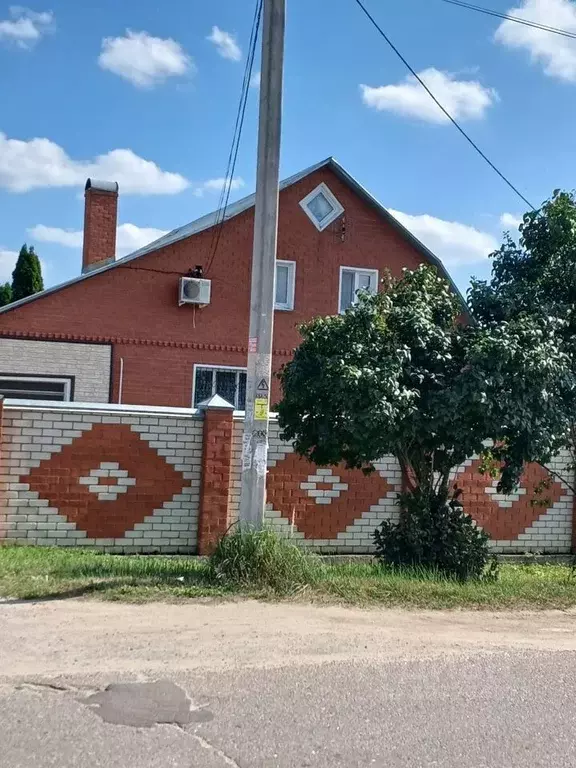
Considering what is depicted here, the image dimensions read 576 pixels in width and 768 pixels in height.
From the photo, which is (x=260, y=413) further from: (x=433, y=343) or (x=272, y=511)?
(x=272, y=511)

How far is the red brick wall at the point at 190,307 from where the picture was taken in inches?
689

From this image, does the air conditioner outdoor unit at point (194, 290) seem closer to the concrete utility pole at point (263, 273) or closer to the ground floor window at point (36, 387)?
the ground floor window at point (36, 387)

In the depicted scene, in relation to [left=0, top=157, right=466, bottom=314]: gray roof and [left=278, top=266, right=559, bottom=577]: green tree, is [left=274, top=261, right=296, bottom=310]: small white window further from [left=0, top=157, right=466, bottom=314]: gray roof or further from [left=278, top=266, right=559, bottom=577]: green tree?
[left=278, top=266, right=559, bottom=577]: green tree

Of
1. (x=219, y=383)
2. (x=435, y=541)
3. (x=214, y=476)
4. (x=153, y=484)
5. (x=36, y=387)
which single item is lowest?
(x=435, y=541)

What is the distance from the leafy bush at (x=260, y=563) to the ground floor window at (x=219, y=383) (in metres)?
10.6

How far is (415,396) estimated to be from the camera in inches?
314

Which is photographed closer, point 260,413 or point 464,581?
point 260,413

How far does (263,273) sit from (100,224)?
14.5 metres

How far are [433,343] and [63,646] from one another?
462 centimetres

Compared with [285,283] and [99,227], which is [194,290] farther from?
[99,227]

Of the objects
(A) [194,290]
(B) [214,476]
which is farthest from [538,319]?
(A) [194,290]

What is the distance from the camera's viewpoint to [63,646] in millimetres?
5750

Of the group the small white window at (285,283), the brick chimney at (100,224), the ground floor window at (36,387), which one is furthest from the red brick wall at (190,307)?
the brick chimney at (100,224)

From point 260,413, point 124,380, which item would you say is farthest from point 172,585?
point 124,380
